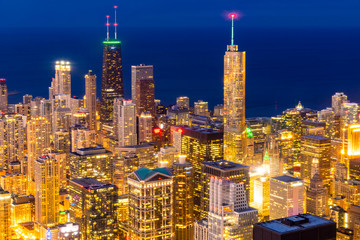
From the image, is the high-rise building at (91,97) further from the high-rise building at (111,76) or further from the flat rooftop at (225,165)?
the flat rooftop at (225,165)

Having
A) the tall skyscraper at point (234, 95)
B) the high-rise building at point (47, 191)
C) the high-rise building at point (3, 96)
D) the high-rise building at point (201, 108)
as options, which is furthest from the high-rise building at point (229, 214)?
the high-rise building at point (3, 96)

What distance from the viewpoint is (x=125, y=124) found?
2430 inches

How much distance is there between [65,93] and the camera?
76875 millimetres

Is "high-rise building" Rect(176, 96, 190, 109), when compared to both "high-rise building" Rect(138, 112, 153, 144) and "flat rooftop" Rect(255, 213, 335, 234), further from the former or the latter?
"flat rooftop" Rect(255, 213, 335, 234)

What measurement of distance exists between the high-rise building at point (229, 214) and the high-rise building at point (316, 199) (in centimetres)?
1323

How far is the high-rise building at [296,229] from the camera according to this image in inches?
750

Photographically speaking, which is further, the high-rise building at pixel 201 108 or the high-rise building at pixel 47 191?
the high-rise building at pixel 201 108

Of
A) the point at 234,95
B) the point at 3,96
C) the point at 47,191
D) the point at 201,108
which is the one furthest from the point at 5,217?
the point at 3,96

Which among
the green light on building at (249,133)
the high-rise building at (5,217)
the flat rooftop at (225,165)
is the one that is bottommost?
the high-rise building at (5,217)

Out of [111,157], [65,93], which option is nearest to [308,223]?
[111,157]

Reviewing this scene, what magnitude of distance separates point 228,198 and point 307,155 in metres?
21.2

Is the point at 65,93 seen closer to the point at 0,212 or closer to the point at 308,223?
the point at 0,212

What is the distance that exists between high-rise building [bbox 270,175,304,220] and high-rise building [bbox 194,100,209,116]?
91.5ft

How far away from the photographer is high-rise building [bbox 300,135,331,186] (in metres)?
50.2
